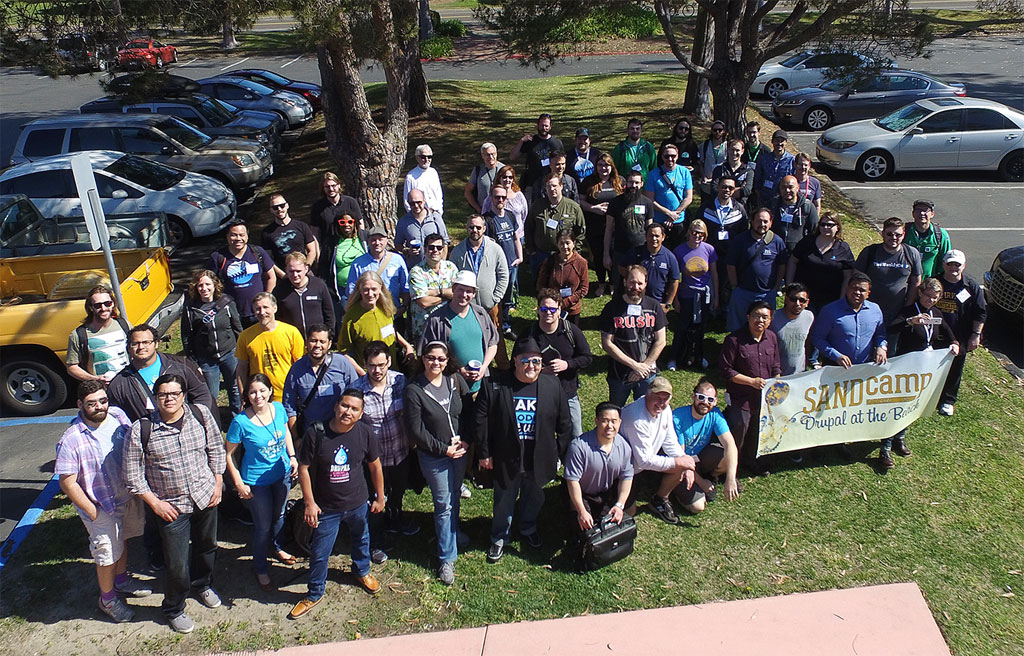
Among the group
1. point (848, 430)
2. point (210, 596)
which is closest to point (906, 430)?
point (848, 430)

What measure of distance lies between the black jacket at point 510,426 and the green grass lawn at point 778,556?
33.2 inches

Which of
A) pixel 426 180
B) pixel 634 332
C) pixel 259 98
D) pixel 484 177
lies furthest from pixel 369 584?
pixel 259 98

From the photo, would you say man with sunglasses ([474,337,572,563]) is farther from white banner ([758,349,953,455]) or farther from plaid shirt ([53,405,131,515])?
plaid shirt ([53,405,131,515])

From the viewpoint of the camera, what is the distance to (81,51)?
1009cm

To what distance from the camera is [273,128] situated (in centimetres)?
1739

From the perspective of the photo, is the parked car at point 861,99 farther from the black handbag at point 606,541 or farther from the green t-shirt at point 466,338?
the black handbag at point 606,541

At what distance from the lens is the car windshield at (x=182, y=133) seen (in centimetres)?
1492

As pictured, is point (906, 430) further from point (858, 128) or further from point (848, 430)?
point (858, 128)

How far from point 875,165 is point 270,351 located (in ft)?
43.4

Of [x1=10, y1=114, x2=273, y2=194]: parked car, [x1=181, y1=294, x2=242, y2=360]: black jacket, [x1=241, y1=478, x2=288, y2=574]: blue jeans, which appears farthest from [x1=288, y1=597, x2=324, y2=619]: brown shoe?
[x1=10, y1=114, x2=273, y2=194]: parked car

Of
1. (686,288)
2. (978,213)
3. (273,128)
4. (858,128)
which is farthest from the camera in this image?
(273,128)

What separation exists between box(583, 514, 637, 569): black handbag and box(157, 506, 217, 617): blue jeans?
2600mm

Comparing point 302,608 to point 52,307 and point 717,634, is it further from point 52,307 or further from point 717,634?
point 52,307

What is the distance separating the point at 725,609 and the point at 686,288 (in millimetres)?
3521
